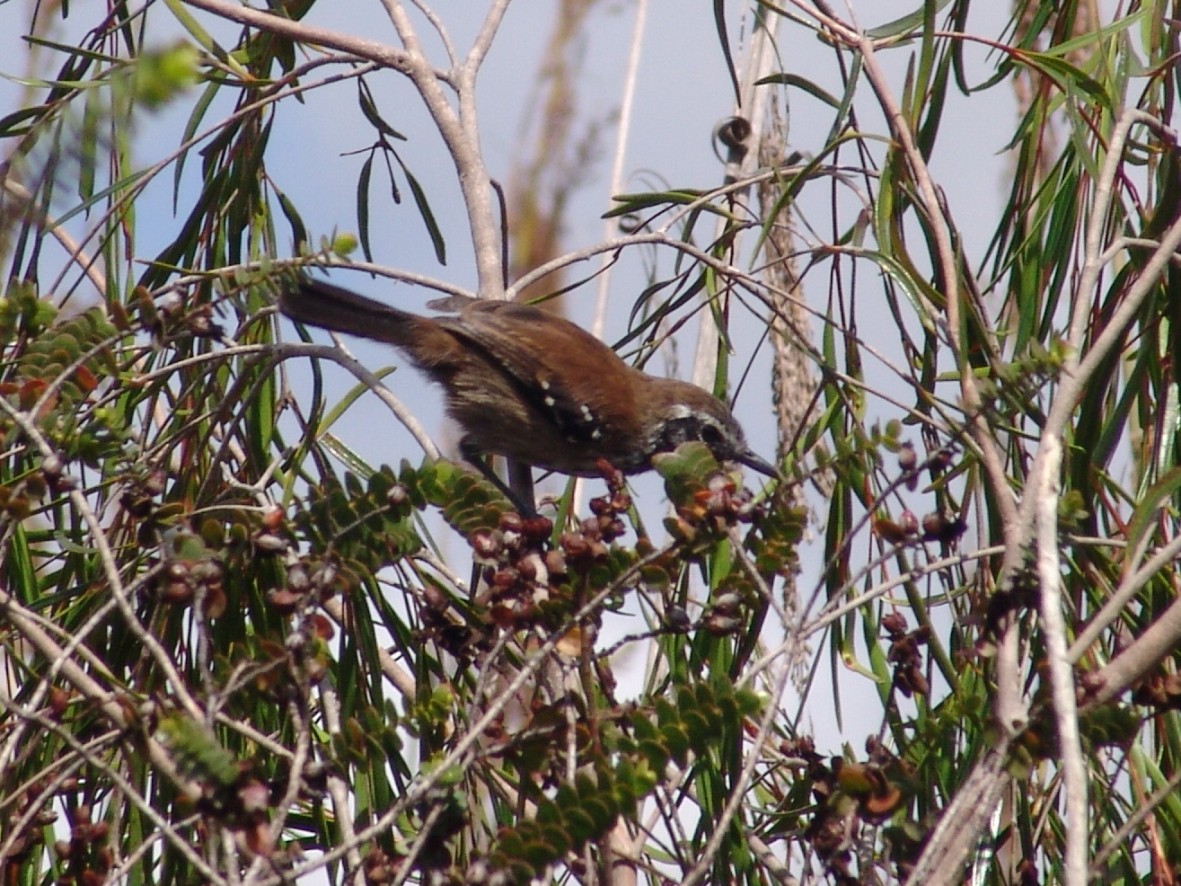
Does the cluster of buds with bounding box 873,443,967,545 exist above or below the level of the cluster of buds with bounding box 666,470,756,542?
above

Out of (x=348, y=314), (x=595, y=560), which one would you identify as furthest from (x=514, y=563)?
(x=348, y=314)

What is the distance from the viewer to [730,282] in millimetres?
3080

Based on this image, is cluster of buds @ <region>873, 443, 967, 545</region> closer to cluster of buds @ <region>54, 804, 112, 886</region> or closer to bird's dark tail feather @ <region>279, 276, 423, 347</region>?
cluster of buds @ <region>54, 804, 112, 886</region>

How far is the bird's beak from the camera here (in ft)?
12.7

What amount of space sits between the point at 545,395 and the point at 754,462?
0.61m

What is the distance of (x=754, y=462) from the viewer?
12.9ft

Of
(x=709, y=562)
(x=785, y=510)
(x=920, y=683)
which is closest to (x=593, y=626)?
(x=785, y=510)

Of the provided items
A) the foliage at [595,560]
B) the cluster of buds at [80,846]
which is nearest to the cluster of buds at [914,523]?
the foliage at [595,560]

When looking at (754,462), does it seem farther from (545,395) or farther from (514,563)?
(514,563)

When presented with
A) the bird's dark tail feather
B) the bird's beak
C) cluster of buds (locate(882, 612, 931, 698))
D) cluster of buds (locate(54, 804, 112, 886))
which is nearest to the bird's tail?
the bird's dark tail feather

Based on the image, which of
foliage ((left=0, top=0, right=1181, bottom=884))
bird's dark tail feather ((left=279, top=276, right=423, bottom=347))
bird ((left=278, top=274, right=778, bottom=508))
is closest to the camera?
foliage ((left=0, top=0, right=1181, bottom=884))

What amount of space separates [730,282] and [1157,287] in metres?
0.85

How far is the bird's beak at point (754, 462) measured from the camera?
12.7 feet

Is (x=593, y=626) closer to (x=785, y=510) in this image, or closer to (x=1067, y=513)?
(x=785, y=510)
